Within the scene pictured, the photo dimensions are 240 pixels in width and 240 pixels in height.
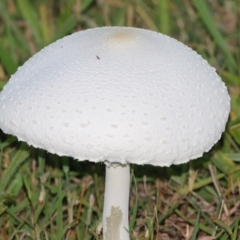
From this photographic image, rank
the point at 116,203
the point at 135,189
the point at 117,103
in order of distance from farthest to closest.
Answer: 1. the point at 135,189
2. the point at 116,203
3. the point at 117,103

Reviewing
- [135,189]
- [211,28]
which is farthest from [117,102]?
[211,28]

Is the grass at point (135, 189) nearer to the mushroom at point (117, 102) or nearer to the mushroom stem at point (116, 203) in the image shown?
the mushroom stem at point (116, 203)

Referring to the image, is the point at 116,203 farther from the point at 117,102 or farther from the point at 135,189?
the point at 117,102

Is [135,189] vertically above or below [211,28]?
below

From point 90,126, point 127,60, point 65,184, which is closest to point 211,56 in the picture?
point 65,184

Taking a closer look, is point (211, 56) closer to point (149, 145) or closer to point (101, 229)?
point (101, 229)

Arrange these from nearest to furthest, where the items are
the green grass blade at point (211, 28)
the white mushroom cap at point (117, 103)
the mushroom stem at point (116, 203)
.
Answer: the white mushroom cap at point (117, 103)
the mushroom stem at point (116, 203)
the green grass blade at point (211, 28)

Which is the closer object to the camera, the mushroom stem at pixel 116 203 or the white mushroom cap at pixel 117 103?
the white mushroom cap at pixel 117 103

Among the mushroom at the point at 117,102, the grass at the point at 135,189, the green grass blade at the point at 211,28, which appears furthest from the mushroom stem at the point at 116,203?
the green grass blade at the point at 211,28
